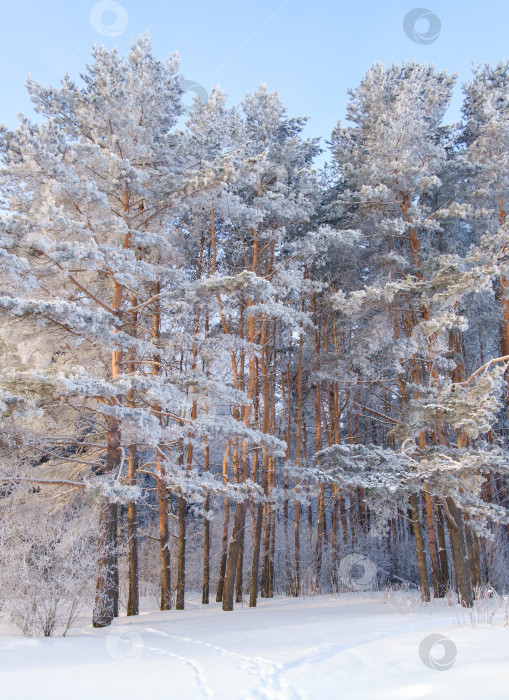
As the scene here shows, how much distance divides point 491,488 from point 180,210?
14.2 metres

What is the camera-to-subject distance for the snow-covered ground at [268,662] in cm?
385

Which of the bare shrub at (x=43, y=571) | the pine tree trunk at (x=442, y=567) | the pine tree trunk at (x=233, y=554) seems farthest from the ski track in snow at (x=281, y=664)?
the pine tree trunk at (x=442, y=567)

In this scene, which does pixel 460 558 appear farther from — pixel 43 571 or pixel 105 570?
pixel 43 571

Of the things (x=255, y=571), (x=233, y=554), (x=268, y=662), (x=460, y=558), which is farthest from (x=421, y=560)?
(x=268, y=662)

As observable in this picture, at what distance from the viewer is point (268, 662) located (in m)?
5.05

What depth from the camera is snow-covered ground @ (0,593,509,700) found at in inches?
151

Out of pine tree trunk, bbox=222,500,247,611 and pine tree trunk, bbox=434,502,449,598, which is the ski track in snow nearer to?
pine tree trunk, bbox=222,500,247,611

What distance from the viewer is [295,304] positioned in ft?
58.4

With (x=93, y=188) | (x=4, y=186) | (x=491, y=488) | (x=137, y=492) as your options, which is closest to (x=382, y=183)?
(x=93, y=188)

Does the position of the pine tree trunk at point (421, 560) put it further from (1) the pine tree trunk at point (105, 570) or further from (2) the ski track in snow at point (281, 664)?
(1) the pine tree trunk at point (105, 570)

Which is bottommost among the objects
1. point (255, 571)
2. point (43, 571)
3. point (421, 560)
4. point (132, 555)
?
point (255, 571)

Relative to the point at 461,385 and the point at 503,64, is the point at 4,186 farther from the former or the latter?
the point at 503,64

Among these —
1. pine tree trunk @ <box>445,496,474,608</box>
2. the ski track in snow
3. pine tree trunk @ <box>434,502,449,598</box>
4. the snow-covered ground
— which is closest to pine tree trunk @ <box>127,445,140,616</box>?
the snow-covered ground

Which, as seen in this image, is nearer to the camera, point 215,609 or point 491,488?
point 215,609
